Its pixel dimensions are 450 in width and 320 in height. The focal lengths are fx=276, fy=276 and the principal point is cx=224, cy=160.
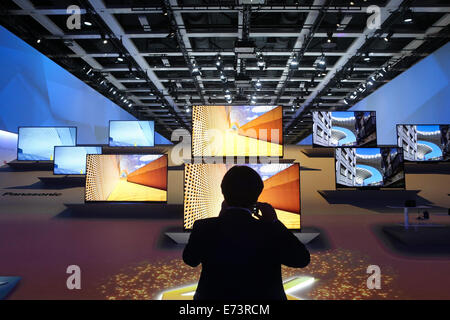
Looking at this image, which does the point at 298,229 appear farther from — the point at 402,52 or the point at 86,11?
the point at 402,52

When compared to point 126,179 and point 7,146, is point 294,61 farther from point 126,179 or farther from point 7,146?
point 7,146

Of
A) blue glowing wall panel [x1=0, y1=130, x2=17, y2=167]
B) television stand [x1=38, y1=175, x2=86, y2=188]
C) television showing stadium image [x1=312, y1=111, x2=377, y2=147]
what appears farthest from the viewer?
blue glowing wall panel [x1=0, y1=130, x2=17, y2=167]

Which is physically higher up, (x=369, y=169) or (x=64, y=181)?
(x=369, y=169)

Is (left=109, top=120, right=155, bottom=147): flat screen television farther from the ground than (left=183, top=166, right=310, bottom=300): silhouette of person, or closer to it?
farther from the ground

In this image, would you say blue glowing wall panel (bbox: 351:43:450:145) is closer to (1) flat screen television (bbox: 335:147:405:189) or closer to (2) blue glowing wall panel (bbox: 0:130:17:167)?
(1) flat screen television (bbox: 335:147:405:189)

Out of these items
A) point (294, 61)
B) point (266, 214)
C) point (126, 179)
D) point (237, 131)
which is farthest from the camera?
point (294, 61)

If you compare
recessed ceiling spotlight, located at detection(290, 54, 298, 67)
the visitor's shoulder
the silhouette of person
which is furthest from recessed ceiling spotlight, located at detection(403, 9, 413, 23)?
the visitor's shoulder

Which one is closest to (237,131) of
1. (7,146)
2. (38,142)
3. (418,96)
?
(38,142)

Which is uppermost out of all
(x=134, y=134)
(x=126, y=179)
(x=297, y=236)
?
(x=134, y=134)

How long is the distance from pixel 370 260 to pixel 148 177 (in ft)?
6.81

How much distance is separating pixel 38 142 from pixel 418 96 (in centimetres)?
1133

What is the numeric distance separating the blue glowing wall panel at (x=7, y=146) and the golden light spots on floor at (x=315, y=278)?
6767 millimetres

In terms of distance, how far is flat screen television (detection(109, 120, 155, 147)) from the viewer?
5.09 m

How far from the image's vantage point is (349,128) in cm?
363
